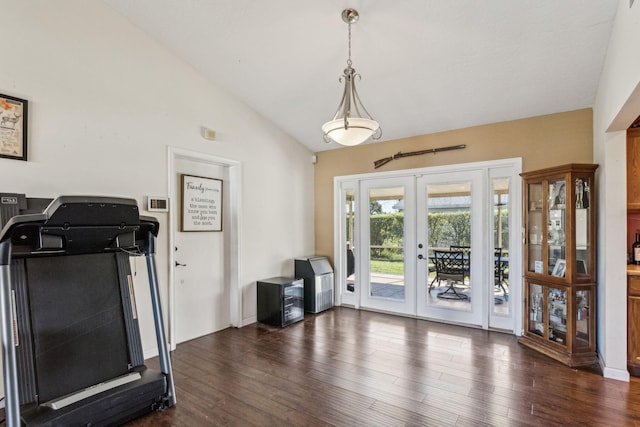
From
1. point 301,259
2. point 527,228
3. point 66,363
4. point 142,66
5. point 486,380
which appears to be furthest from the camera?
point 301,259

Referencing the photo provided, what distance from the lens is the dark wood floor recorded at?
2.39 m

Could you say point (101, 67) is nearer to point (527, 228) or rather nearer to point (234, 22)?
point (234, 22)

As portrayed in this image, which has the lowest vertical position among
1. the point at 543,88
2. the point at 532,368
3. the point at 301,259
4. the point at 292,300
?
the point at 532,368

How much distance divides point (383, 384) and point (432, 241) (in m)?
2.36

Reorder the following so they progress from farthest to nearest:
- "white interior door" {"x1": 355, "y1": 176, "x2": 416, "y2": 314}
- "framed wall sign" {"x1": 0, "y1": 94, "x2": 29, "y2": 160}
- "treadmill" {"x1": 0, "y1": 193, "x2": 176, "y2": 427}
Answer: "white interior door" {"x1": 355, "y1": 176, "x2": 416, "y2": 314} < "framed wall sign" {"x1": 0, "y1": 94, "x2": 29, "y2": 160} < "treadmill" {"x1": 0, "y1": 193, "x2": 176, "y2": 427}

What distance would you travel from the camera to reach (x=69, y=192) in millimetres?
2928

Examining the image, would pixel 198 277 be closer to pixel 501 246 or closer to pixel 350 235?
pixel 350 235

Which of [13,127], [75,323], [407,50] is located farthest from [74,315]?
[407,50]

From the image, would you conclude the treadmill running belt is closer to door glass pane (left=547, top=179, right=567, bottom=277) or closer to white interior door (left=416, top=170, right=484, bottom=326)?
white interior door (left=416, top=170, right=484, bottom=326)

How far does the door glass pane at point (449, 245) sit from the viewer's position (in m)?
4.47

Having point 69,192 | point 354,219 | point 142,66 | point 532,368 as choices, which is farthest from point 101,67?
point 532,368

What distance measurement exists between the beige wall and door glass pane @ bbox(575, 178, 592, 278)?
0.53m

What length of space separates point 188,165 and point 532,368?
4.24m

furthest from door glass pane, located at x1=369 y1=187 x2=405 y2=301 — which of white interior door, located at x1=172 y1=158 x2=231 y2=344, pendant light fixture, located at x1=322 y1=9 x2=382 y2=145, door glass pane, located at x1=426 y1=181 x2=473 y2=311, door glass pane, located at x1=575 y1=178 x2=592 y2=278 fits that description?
pendant light fixture, located at x1=322 y1=9 x2=382 y2=145
